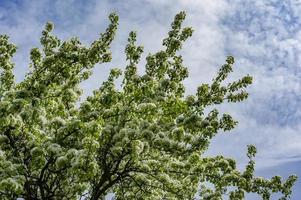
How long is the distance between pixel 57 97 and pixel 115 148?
344cm

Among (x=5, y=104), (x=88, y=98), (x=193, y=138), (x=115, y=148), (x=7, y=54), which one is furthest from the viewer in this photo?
(x=7, y=54)

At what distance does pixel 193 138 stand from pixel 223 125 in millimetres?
2739

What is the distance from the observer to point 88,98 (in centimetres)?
1997

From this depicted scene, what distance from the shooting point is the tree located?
653 inches

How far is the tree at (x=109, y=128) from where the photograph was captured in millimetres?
16594

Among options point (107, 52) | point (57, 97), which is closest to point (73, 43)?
point (107, 52)

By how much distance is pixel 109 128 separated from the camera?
17266mm

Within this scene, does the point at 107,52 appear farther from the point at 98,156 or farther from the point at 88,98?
the point at 98,156

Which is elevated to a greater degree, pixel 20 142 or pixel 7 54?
pixel 7 54

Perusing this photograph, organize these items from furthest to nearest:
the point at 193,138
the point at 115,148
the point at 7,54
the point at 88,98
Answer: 1. the point at 7,54
2. the point at 88,98
3. the point at 193,138
4. the point at 115,148

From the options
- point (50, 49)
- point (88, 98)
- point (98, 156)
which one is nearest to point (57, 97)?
point (88, 98)

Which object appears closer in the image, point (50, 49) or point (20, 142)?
point (20, 142)

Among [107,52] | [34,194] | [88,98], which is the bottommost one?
[34,194]

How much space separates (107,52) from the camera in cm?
2070
